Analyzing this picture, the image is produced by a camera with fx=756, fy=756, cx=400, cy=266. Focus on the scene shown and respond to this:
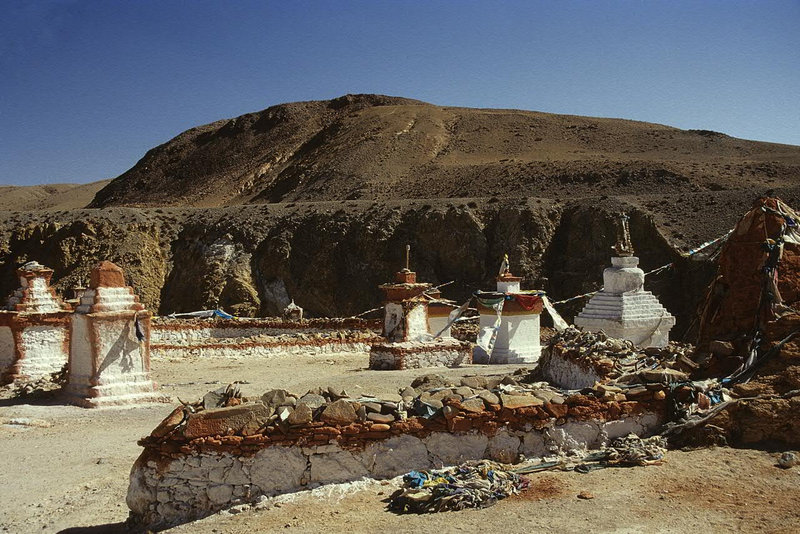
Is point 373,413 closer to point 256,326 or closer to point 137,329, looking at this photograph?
point 137,329

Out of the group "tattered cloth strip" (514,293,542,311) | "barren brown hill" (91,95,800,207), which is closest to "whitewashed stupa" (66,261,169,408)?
"tattered cloth strip" (514,293,542,311)

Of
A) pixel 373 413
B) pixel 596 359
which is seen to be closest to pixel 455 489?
pixel 373 413

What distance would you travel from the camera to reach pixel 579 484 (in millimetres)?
6809

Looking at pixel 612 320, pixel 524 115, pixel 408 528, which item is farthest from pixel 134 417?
pixel 524 115

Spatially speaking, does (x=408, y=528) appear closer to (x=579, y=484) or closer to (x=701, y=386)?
(x=579, y=484)

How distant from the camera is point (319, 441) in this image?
23.0 ft

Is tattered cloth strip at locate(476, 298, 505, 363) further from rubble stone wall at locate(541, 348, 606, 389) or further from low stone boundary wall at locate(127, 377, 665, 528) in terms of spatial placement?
low stone boundary wall at locate(127, 377, 665, 528)

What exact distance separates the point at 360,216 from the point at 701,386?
35.7m

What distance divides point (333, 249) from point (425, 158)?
1134 inches

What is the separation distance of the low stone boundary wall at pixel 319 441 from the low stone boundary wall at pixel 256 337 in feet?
50.2

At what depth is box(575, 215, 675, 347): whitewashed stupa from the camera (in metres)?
15.0

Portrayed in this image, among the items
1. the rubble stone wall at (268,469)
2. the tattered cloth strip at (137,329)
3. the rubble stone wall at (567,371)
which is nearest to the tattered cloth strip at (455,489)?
the rubble stone wall at (268,469)

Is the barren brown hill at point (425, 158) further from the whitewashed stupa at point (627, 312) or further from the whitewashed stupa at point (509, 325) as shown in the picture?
the whitewashed stupa at point (627, 312)

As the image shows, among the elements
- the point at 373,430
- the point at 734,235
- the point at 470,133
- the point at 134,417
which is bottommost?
the point at 134,417
